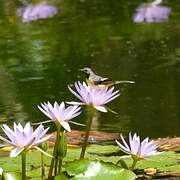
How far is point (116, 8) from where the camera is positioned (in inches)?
208

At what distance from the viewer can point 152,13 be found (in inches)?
191

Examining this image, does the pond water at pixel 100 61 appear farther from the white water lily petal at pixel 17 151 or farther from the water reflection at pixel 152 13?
the white water lily petal at pixel 17 151

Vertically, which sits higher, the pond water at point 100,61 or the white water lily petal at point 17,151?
the pond water at point 100,61

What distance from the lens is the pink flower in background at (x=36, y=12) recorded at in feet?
16.7

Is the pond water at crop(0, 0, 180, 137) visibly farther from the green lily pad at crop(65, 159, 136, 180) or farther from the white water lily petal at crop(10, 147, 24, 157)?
the white water lily petal at crop(10, 147, 24, 157)

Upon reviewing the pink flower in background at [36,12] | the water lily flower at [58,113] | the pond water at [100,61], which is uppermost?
the pink flower in background at [36,12]

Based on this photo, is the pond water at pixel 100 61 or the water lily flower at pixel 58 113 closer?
the water lily flower at pixel 58 113

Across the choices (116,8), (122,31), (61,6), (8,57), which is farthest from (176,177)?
(61,6)

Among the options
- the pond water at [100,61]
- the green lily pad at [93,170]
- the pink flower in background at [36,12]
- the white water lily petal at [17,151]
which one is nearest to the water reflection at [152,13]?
the pond water at [100,61]

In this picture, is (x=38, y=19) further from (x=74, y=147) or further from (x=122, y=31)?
(x=74, y=147)

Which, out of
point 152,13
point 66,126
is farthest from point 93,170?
point 152,13

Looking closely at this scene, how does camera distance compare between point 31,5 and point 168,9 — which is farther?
point 31,5

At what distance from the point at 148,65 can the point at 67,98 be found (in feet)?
2.35

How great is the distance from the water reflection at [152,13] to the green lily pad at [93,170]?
332 centimetres
